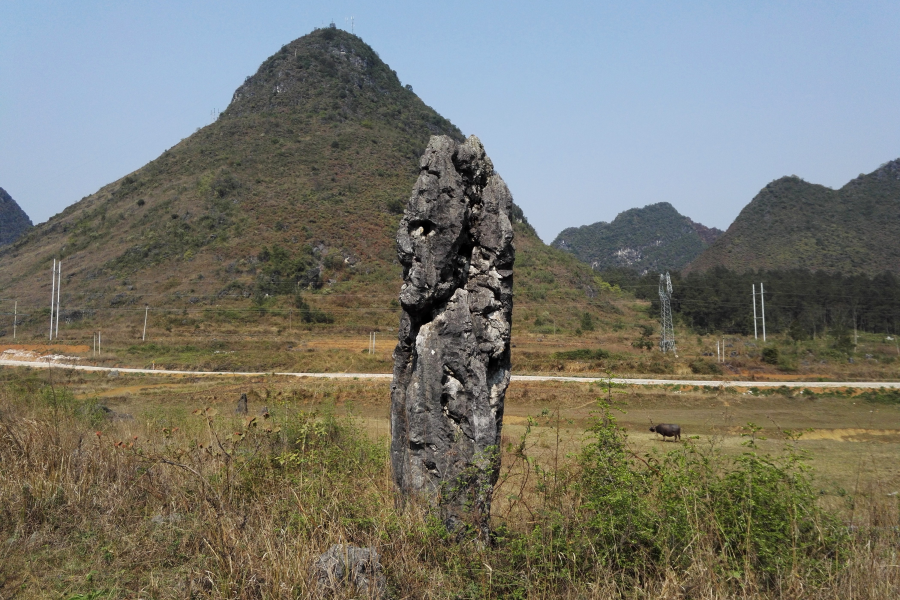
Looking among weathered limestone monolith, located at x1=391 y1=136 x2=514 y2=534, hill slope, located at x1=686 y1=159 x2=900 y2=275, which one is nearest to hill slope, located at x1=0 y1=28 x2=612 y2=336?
hill slope, located at x1=686 y1=159 x2=900 y2=275

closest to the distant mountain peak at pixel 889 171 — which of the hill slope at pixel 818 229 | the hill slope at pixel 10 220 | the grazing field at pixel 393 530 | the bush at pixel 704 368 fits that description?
the hill slope at pixel 818 229

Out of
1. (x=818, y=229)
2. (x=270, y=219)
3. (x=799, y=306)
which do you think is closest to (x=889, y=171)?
(x=818, y=229)

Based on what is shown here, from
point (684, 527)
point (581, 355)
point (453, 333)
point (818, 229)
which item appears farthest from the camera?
point (818, 229)

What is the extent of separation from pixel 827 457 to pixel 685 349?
110 feet

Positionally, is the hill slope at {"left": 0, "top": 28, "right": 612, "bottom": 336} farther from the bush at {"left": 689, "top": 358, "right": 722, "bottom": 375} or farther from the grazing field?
the grazing field

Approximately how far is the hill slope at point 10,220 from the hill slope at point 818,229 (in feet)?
530

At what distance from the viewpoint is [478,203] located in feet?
20.2

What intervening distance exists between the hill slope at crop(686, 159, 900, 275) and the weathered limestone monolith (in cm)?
9084

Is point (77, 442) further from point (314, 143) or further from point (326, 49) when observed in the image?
point (326, 49)

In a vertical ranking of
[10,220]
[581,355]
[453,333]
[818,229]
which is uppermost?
[10,220]

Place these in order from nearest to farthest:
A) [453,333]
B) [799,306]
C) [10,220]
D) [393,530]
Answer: [393,530] → [453,333] → [799,306] → [10,220]

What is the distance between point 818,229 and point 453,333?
10733 cm

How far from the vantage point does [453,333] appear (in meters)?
5.44

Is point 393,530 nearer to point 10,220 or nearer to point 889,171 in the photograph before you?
point 889,171
